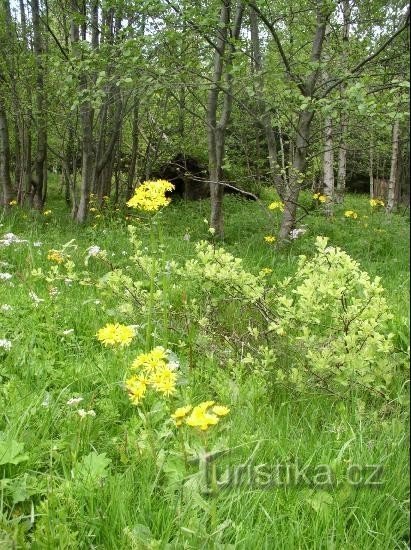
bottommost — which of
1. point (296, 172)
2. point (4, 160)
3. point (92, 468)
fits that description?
point (92, 468)

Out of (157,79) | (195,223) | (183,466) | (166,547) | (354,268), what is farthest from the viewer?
(195,223)

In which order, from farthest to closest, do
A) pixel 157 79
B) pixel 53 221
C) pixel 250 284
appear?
pixel 53 221
pixel 157 79
pixel 250 284

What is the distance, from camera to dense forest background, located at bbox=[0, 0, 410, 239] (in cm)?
591

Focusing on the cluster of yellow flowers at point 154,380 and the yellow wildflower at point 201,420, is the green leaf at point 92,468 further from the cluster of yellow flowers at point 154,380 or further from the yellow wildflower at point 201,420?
the yellow wildflower at point 201,420

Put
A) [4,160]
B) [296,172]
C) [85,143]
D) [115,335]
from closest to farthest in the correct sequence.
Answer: [115,335]
[296,172]
[85,143]
[4,160]

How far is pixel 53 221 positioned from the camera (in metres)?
10.0

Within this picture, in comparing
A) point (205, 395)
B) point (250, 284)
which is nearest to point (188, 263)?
point (250, 284)

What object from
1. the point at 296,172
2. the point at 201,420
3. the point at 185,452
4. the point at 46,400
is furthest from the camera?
the point at 296,172

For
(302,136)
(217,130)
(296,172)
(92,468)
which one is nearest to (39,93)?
(217,130)

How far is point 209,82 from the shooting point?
8.78 meters

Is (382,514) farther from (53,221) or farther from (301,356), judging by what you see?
(53,221)

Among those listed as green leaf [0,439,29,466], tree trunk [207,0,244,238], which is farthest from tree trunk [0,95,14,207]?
green leaf [0,439,29,466]

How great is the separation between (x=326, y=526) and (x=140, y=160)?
1735 centimetres

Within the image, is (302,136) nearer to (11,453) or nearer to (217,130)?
(217,130)
